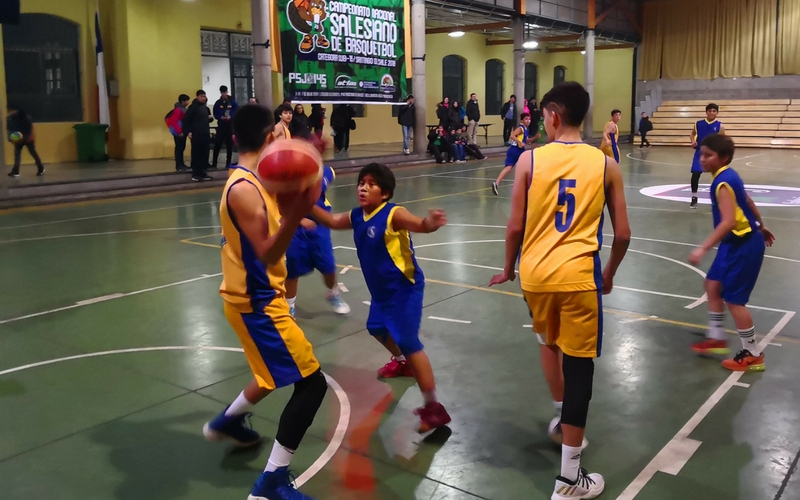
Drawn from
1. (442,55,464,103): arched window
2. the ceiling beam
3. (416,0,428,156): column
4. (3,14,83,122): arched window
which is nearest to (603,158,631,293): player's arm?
(3,14,83,122): arched window

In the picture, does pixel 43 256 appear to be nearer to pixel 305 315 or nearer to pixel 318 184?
pixel 305 315

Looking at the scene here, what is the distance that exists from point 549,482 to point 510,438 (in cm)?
49

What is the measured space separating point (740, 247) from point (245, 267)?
11.4 feet

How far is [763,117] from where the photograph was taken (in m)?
32.0

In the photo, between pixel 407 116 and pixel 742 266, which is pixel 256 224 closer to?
pixel 742 266


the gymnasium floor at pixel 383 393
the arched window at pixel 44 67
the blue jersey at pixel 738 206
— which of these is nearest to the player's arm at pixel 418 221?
the gymnasium floor at pixel 383 393

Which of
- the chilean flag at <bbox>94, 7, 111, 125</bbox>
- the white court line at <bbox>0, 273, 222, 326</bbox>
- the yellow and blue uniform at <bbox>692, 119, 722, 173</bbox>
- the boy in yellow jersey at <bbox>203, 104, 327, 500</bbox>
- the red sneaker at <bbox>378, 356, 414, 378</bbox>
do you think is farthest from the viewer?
the chilean flag at <bbox>94, 7, 111, 125</bbox>

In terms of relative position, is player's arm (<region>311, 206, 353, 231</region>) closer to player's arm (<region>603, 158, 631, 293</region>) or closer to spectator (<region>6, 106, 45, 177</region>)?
player's arm (<region>603, 158, 631, 293</region>)

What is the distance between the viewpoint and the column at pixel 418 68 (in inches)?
842

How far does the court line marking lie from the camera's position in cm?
358

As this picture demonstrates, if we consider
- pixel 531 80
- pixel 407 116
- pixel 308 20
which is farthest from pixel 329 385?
pixel 531 80

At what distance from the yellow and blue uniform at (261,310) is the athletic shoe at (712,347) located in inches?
130

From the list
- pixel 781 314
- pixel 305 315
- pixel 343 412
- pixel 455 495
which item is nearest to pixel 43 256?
pixel 305 315

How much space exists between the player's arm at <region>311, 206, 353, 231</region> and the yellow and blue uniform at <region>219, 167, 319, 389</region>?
0.73 meters
